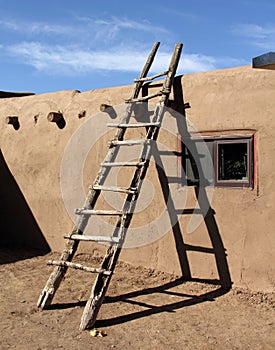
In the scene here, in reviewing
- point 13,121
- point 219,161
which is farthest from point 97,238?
point 13,121

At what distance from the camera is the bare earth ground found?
12.3 feet

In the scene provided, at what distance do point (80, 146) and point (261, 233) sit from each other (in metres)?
2.90

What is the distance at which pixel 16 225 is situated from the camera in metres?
7.24

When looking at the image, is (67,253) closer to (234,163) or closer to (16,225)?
(234,163)

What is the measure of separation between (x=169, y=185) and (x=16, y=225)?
304 cm

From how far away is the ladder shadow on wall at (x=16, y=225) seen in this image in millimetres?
6883

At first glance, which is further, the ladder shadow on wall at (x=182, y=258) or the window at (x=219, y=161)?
the window at (x=219, y=161)

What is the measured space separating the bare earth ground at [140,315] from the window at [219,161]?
1.21 metres

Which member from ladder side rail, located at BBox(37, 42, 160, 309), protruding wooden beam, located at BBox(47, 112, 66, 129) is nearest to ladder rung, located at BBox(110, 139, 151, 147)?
ladder side rail, located at BBox(37, 42, 160, 309)

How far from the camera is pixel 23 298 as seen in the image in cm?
479

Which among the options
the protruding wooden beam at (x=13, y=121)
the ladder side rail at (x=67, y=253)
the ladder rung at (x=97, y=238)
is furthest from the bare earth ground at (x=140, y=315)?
the protruding wooden beam at (x=13, y=121)

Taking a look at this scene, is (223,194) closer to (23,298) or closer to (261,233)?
(261,233)

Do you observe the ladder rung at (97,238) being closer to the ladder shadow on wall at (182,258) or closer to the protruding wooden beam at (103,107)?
the ladder shadow on wall at (182,258)

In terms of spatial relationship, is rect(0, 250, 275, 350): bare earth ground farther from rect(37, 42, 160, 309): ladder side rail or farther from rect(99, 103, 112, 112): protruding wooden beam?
rect(99, 103, 112, 112): protruding wooden beam
